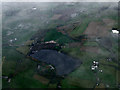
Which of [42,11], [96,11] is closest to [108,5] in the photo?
[96,11]

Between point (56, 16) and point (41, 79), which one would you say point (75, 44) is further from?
point (56, 16)

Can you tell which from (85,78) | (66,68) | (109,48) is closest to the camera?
(85,78)

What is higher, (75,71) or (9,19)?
(9,19)

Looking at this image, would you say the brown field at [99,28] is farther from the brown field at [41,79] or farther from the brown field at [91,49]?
the brown field at [41,79]

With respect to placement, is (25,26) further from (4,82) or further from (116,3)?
(116,3)

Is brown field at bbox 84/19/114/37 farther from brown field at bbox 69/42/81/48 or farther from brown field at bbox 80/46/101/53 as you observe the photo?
brown field at bbox 80/46/101/53

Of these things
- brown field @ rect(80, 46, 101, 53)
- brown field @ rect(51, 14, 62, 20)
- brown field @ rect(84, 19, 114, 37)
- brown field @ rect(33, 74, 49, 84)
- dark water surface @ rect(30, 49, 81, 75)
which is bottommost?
brown field @ rect(33, 74, 49, 84)

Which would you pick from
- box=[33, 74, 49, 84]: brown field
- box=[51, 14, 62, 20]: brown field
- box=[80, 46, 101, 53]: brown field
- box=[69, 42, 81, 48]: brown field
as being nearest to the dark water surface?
box=[33, 74, 49, 84]: brown field

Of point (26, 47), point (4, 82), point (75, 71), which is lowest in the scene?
point (4, 82)
